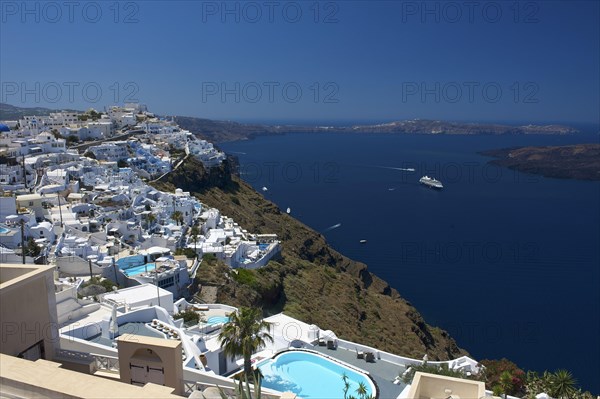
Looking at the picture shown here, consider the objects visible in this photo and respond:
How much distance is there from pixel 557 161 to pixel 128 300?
132062mm

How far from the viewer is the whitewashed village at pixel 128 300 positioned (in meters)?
6.41

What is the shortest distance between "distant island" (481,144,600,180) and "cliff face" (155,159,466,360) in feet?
274

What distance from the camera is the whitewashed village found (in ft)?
21.0

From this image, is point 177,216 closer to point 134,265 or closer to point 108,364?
point 134,265

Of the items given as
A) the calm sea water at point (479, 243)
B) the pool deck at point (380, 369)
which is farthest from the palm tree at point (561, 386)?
the calm sea water at point (479, 243)

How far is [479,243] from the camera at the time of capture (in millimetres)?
63438

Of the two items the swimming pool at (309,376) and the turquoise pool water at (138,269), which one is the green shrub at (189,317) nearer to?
the swimming pool at (309,376)

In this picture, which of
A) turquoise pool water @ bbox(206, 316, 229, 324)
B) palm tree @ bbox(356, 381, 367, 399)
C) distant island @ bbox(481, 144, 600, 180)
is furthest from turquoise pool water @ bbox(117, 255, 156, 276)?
distant island @ bbox(481, 144, 600, 180)

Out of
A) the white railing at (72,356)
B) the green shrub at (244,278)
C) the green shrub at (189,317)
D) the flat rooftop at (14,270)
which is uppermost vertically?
the flat rooftop at (14,270)

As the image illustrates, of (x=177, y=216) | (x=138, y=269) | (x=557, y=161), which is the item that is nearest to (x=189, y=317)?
(x=138, y=269)

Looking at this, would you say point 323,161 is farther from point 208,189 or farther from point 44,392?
point 44,392

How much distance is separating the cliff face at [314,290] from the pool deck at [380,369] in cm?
871

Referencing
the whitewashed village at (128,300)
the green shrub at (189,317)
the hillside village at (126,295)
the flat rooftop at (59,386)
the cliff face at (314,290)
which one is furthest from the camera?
the cliff face at (314,290)

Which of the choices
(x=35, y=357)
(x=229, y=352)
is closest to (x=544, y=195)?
(x=229, y=352)
